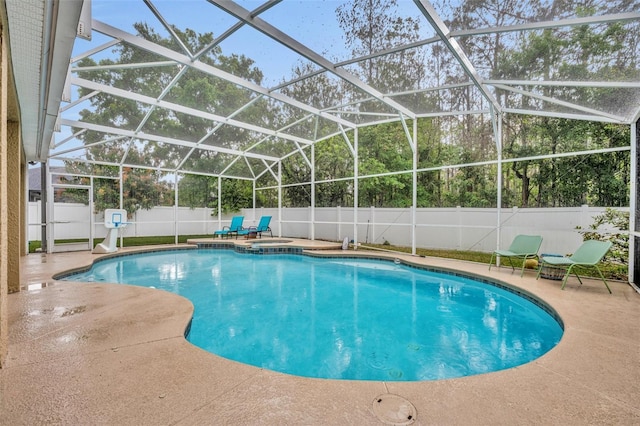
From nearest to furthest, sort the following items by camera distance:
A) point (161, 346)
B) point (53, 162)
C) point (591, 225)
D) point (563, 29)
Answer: point (161, 346), point (563, 29), point (591, 225), point (53, 162)

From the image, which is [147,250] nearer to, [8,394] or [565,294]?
[8,394]

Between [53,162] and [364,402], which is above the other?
[53,162]

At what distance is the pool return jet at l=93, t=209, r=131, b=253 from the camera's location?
830 centimetres

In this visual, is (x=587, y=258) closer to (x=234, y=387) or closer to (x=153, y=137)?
(x=234, y=387)

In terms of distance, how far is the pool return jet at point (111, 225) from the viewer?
327 inches

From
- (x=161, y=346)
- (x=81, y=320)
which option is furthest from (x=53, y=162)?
(x=161, y=346)

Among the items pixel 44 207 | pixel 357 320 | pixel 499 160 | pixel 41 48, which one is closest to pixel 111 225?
pixel 44 207

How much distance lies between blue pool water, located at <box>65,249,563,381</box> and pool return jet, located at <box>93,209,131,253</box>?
1401mm

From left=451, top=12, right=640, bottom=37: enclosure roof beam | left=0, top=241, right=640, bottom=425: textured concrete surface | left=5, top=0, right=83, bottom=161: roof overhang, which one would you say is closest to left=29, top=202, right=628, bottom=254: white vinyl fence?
left=451, top=12, right=640, bottom=37: enclosure roof beam

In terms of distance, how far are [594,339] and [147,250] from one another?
10.4 m

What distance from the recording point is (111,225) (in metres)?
8.36

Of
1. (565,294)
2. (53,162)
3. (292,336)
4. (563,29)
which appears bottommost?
(292,336)

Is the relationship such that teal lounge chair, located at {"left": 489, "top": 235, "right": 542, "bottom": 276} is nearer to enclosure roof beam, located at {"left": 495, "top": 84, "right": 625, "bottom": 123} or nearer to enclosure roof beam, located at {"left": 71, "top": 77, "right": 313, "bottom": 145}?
enclosure roof beam, located at {"left": 495, "top": 84, "right": 625, "bottom": 123}

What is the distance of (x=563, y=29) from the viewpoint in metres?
3.50
